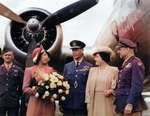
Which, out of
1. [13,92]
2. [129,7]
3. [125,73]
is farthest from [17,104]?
[129,7]

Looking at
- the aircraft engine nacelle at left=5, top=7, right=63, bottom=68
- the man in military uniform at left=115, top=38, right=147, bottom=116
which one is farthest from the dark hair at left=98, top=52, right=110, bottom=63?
the aircraft engine nacelle at left=5, top=7, right=63, bottom=68

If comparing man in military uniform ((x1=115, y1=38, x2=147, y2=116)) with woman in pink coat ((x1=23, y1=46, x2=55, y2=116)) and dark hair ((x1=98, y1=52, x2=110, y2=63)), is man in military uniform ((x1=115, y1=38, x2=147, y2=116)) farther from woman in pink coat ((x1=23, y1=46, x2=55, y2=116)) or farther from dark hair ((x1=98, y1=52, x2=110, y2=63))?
woman in pink coat ((x1=23, y1=46, x2=55, y2=116))

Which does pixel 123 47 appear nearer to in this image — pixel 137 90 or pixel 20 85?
pixel 137 90

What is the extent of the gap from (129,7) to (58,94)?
313 cm

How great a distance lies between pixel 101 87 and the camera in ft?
10.7

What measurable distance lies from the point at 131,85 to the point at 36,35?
391cm

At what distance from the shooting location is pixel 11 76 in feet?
12.1

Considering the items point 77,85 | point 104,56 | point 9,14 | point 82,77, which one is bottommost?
point 77,85

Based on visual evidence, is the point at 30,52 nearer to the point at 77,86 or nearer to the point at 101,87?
the point at 77,86

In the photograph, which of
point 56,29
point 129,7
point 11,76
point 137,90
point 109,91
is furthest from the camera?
point 56,29

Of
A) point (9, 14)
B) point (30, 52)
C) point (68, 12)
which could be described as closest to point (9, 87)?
point (30, 52)

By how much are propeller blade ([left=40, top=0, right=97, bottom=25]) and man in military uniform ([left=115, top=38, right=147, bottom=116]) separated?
10.6ft

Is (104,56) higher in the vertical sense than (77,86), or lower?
higher

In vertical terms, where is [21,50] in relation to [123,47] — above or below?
above
